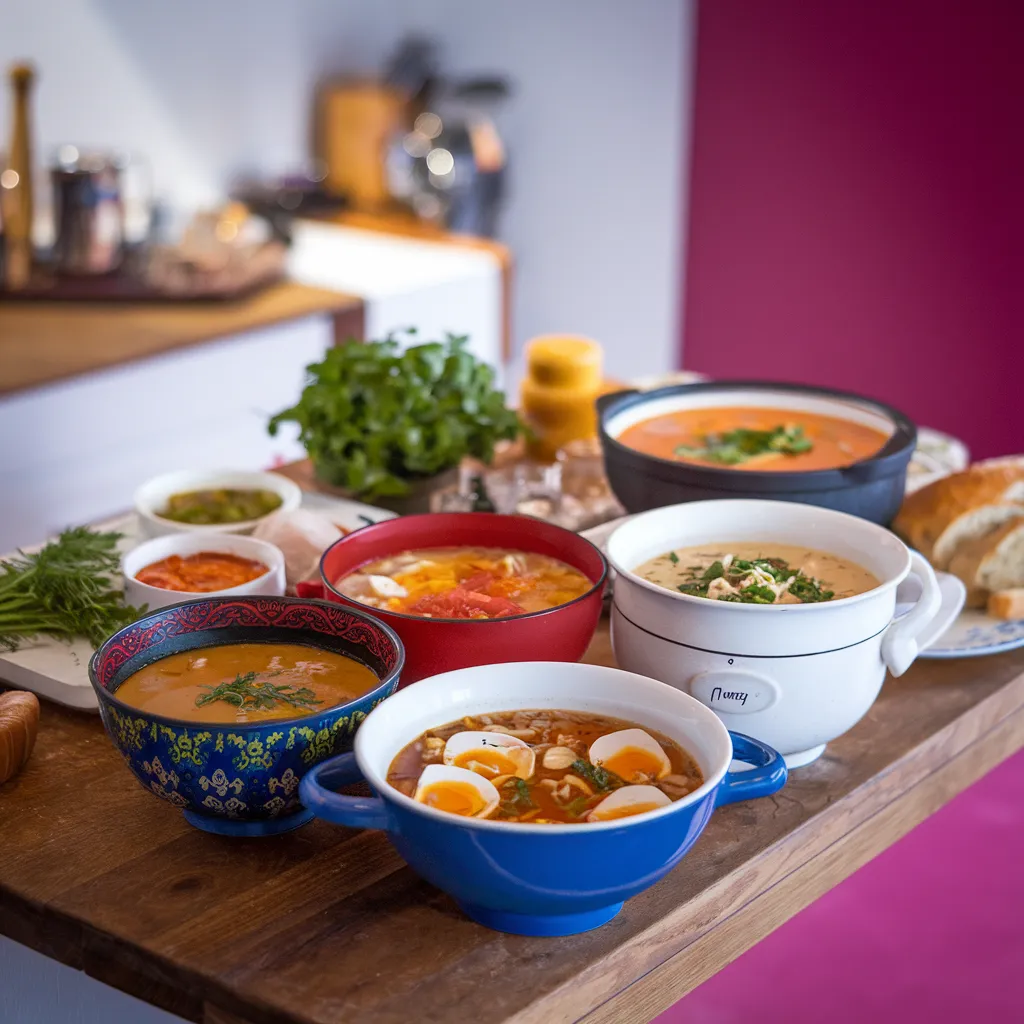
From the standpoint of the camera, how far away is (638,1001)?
39.8 inches

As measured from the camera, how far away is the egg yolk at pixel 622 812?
93 cm

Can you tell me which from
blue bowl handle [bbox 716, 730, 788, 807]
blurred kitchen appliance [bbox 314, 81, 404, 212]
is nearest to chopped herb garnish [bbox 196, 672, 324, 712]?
blue bowl handle [bbox 716, 730, 788, 807]

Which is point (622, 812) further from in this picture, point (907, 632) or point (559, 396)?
point (559, 396)

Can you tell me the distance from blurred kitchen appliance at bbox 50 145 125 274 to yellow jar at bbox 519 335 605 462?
5.74 ft

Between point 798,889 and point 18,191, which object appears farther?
point 18,191

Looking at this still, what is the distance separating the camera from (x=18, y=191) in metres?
3.27

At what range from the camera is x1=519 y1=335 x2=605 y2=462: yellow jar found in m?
1.95

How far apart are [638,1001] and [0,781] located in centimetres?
55

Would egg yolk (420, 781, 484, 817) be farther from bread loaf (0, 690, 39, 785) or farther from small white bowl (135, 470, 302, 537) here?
small white bowl (135, 470, 302, 537)

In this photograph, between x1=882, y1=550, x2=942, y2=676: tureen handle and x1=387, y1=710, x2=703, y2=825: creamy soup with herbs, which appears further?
x1=882, y1=550, x2=942, y2=676: tureen handle

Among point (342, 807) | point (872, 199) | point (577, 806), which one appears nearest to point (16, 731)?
point (342, 807)

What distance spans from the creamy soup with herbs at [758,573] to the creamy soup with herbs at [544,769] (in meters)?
0.19

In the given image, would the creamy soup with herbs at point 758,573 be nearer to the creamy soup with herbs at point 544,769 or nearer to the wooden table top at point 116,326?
the creamy soup with herbs at point 544,769

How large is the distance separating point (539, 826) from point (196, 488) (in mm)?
882
